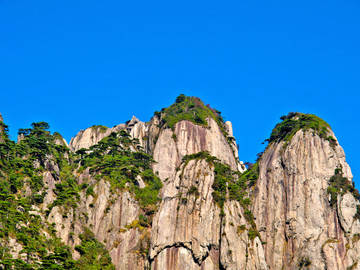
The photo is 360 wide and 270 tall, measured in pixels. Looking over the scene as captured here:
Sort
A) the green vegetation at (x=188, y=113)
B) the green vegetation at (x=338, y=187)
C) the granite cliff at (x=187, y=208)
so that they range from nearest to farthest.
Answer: the granite cliff at (x=187, y=208), the green vegetation at (x=338, y=187), the green vegetation at (x=188, y=113)

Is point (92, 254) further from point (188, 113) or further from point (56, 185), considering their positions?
point (188, 113)

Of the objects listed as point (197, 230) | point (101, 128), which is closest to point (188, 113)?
point (101, 128)

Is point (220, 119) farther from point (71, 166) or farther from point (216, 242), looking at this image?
point (216, 242)

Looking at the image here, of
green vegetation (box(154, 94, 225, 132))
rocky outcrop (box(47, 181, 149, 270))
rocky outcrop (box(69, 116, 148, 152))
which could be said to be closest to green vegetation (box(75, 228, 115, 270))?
rocky outcrop (box(47, 181, 149, 270))

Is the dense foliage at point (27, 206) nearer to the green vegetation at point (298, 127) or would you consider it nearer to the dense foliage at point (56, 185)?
the dense foliage at point (56, 185)

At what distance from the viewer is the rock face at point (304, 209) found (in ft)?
276

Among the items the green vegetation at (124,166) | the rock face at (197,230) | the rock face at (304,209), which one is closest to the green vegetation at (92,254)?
the rock face at (197,230)

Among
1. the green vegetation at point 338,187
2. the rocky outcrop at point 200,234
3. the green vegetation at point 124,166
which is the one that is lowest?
the rocky outcrop at point 200,234

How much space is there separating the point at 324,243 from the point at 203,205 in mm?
17723

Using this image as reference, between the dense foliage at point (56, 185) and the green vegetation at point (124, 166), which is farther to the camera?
the green vegetation at point (124, 166)

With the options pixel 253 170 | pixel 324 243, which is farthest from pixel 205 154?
pixel 324 243

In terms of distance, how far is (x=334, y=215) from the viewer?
87.1 m

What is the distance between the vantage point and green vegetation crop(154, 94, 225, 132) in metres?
118

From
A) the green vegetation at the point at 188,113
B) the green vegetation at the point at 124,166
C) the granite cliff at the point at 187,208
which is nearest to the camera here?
the granite cliff at the point at 187,208
